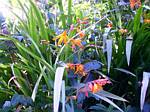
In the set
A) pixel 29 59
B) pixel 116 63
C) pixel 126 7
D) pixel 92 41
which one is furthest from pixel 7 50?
pixel 126 7

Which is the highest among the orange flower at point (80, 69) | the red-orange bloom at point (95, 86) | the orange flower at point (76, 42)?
the orange flower at point (76, 42)

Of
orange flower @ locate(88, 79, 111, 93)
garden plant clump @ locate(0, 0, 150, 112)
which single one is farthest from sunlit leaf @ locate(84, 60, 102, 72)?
orange flower @ locate(88, 79, 111, 93)

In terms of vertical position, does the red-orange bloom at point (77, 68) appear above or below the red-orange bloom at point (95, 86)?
above

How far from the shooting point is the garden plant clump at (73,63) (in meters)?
1.27

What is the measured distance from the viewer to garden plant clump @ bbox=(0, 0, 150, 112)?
1.27m

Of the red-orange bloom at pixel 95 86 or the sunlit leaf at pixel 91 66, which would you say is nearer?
the red-orange bloom at pixel 95 86

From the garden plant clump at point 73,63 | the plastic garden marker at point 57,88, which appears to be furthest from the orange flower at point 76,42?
the plastic garden marker at point 57,88

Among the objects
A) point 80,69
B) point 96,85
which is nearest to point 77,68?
point 80,69

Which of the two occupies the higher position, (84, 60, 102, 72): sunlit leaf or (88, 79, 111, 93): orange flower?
(84, 60, 102, 72): sunlit leaf

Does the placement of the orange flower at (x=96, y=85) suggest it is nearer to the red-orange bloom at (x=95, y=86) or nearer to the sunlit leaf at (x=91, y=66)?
the red-orange bloom at (x=95, y=86)

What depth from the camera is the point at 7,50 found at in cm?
151

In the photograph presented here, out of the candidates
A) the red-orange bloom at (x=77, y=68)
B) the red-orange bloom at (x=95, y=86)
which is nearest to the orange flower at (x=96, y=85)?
the red-orange bloom at (x=95, y=86)

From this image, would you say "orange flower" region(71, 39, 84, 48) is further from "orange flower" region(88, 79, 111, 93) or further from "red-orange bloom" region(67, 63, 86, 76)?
"orange flower" region(88, 79, 111, 93)

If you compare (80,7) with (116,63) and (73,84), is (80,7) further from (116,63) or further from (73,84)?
(73,84)
